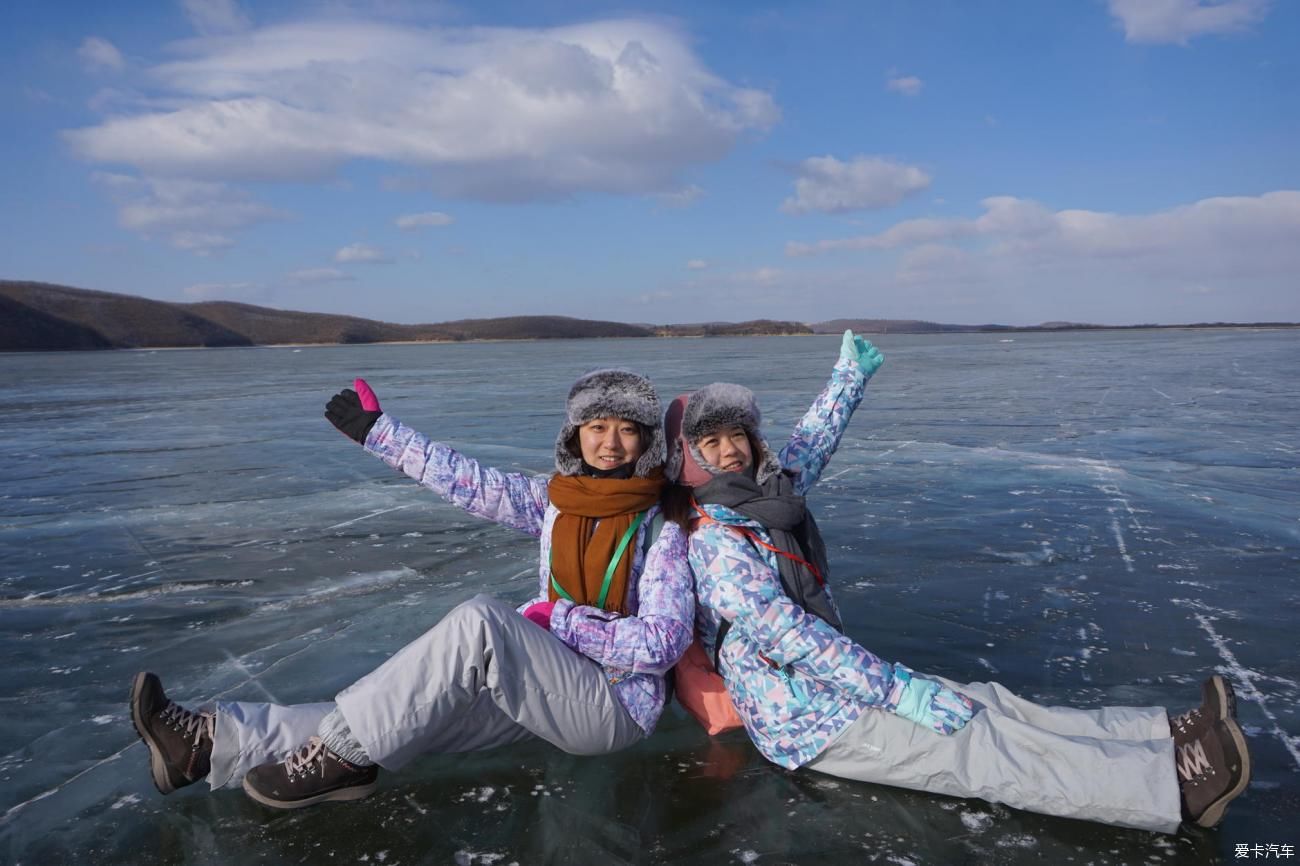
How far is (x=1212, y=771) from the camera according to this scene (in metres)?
2.84

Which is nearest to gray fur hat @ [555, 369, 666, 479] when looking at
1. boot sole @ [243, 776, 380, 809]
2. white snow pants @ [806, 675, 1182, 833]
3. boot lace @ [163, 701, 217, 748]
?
white snow pants @ [806, 675, 1182, 833]

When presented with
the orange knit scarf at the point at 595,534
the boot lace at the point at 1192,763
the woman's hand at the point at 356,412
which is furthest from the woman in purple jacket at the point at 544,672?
the boot lace at the point at 1192,763

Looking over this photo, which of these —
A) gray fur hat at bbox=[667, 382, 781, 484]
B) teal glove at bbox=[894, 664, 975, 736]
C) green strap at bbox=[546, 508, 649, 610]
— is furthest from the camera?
gray fur hat at bbox=[667, 382, 781, 484]

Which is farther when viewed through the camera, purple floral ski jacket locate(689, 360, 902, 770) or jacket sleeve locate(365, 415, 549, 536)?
jacket sleeve locate(365, 415, 549, 536)

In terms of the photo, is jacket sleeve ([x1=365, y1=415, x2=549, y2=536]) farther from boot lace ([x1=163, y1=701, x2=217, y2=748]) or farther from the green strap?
boot lace ([x1=163, y1=701, x2=217, y2=748])

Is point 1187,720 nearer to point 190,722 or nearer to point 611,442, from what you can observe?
point 611,442

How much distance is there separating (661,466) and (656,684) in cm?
87

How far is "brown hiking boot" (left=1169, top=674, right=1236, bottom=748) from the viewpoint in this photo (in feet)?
9.42

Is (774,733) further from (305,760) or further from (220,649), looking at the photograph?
(220,649)

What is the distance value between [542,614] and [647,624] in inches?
15.7


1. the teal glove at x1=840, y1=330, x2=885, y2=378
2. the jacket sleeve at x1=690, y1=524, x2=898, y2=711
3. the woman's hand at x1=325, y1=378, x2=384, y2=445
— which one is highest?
the teal glove at x1=840, y1=330, x2=885, y2=378

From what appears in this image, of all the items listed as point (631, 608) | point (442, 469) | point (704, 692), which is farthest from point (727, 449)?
point (442, 469)

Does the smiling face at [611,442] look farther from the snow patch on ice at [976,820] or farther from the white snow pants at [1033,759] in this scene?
the snow patch on ice at [976,820]

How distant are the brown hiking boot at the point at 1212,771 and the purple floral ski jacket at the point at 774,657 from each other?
0.95 metres
